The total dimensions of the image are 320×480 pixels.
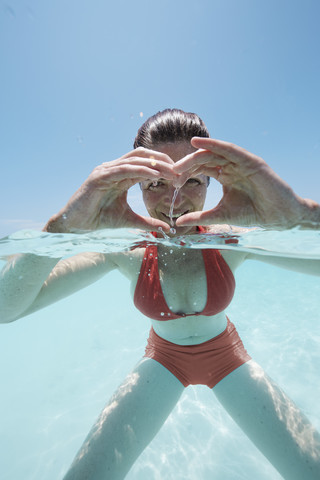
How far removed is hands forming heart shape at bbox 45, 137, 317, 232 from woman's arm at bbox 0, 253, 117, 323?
60 cm

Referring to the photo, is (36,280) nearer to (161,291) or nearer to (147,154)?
(161,291)

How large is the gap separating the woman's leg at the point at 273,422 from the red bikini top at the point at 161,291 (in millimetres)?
841

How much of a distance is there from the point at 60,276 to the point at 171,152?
1779 mm

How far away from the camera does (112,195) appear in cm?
163

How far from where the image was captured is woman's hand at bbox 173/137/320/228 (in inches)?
55.5

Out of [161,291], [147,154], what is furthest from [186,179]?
[161,291]

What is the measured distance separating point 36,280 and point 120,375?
3.95 metres

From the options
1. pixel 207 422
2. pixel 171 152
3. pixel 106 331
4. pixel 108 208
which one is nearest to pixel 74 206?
pixel 108 208

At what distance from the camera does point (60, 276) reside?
2502 millimetres

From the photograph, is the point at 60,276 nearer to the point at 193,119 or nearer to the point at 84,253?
the point at 84,253

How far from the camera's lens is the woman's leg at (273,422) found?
6.53 feet

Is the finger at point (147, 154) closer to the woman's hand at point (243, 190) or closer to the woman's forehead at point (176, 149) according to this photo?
the woman's hand at point (243, 190)

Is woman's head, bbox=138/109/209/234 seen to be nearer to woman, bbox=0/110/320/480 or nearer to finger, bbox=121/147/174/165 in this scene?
woman, bbox=0/110/320/480

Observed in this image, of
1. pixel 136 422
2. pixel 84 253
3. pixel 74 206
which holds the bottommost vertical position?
pixel 136 422
